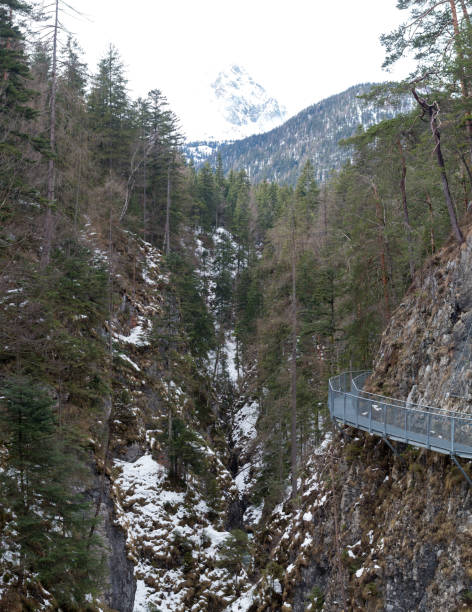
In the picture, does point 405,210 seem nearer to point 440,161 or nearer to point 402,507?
point 440,161

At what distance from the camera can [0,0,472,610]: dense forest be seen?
8414mm

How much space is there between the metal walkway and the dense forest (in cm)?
567

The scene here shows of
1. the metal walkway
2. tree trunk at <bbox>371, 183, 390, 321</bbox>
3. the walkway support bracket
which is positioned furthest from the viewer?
tree trunk at <bbox>371, 183, 390, 321</bbox>

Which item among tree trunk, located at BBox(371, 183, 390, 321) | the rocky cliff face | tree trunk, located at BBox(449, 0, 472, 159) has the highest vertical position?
tree trunk, located at BBox(449, 0, 472, 159)

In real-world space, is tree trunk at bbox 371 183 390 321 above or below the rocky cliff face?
above

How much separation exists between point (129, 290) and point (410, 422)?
65.8 feet

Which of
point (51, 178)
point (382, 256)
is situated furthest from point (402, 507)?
point (51, 178)

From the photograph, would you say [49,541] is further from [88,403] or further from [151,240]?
[151,240]

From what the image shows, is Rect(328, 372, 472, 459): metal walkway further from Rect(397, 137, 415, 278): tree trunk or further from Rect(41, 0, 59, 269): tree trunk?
Rect(41, 0, 59, 269): tree trunk

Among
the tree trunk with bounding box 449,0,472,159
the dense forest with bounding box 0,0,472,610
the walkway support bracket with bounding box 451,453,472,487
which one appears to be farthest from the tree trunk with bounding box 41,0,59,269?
the tree trunk with bounding box 449,0,472,159

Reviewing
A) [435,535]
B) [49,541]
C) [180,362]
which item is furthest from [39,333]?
[180,362]

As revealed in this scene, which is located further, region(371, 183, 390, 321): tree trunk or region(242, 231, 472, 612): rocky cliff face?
region(371, 183, 390, 321): tree trunk

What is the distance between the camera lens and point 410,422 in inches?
418

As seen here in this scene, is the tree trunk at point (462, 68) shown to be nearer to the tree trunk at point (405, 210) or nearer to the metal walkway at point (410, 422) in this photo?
the tree trunk at point (405, 210)
